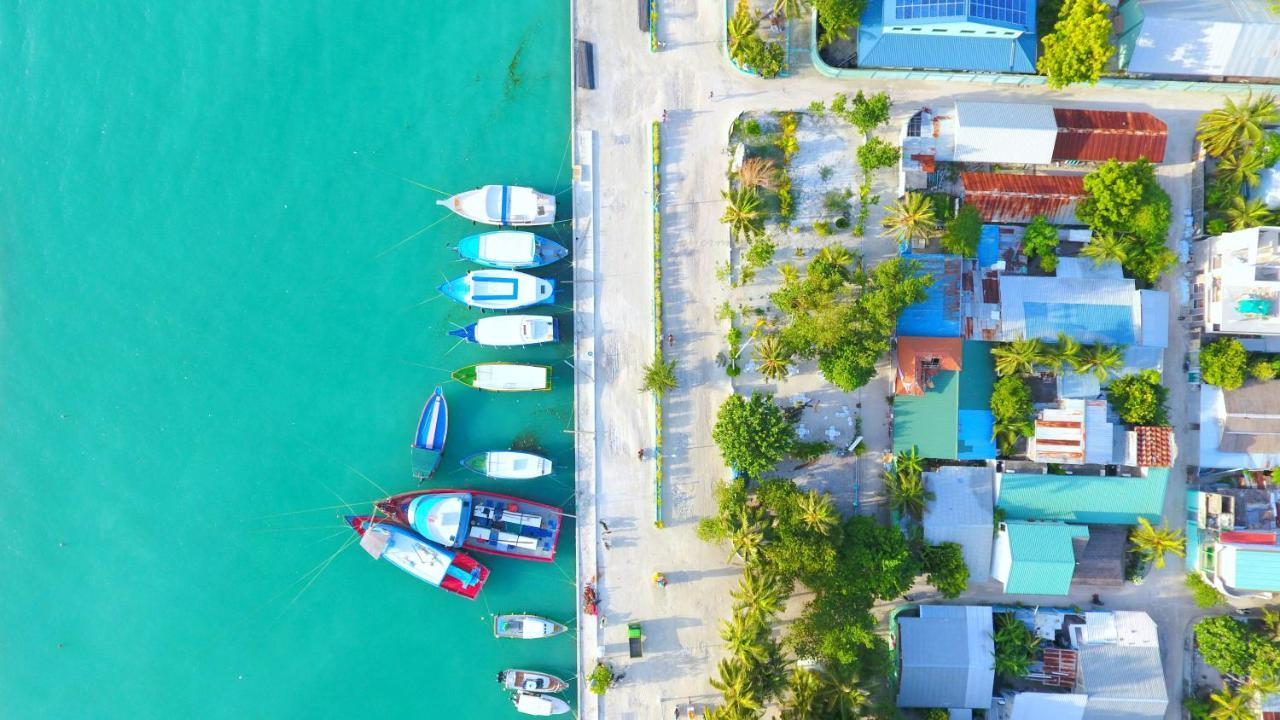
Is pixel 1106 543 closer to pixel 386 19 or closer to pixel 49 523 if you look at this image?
pixel 386 19

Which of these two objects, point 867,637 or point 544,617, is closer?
point 867,637

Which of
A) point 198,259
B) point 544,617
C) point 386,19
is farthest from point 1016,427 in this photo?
point 198,259

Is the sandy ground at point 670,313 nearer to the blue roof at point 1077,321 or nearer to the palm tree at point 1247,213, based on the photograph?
the palm tree at point 1247,213

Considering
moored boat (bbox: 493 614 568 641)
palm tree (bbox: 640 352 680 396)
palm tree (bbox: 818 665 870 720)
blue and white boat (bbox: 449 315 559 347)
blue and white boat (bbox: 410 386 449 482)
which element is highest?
blue and white boat (bbox: 449 315 559 347)

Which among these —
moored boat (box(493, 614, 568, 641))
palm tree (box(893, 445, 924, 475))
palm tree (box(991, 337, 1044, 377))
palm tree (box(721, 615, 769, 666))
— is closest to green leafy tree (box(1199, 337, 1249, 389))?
palm tree (box(991, 337, 1044, 377))

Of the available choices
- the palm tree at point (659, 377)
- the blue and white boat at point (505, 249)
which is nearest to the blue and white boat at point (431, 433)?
the blue and white boat at point (505, 249)

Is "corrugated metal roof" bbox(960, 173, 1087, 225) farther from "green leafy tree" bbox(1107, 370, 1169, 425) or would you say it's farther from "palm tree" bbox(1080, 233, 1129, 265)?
"green leafy tree" bbox(1107, 370, 1169, 425)

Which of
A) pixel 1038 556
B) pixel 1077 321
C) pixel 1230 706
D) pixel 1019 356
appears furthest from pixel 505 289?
pixel 1230 706
